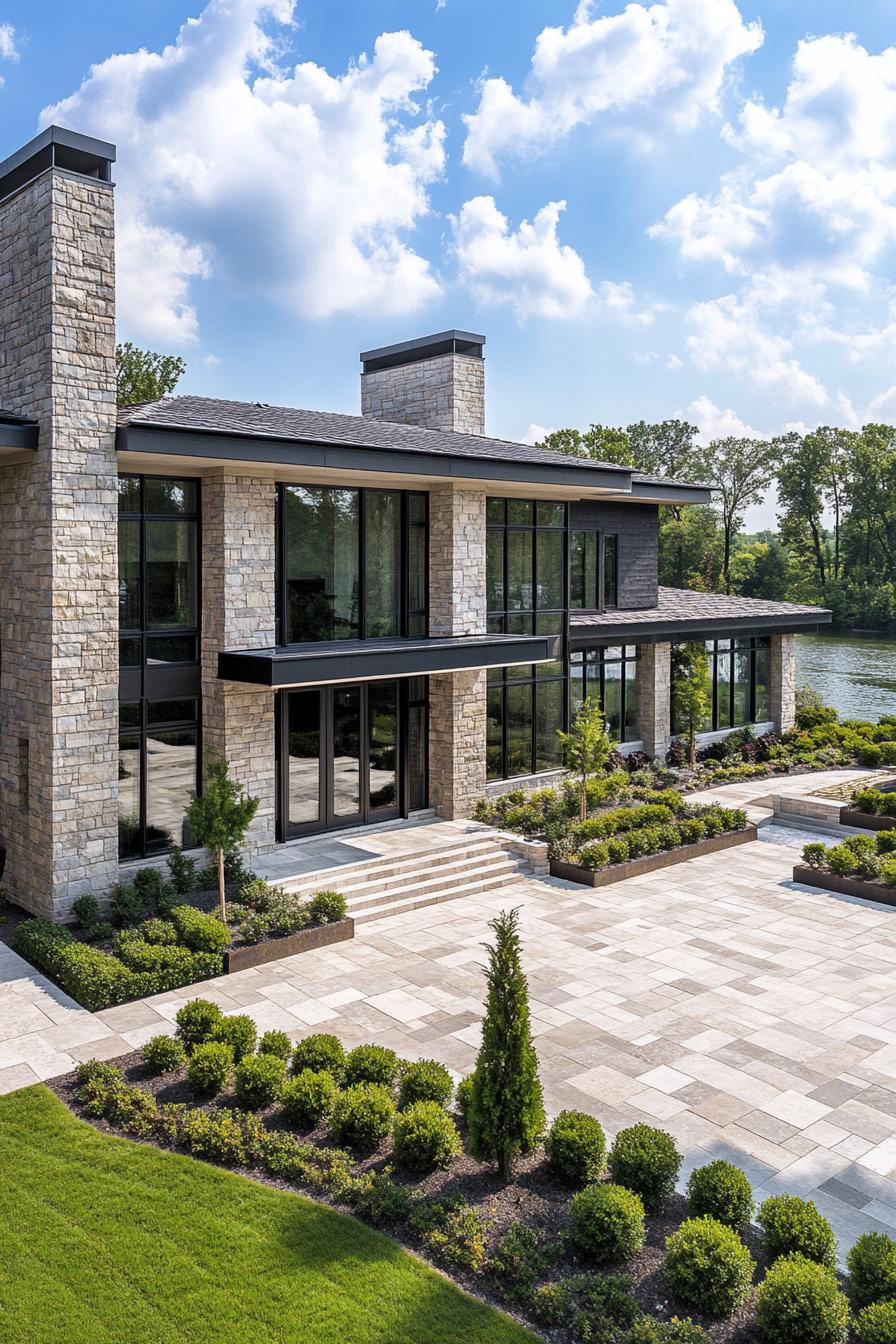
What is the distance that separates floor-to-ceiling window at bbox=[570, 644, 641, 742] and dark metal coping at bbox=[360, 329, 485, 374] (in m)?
7.11

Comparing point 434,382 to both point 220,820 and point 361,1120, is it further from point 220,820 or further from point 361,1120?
point 361,1120

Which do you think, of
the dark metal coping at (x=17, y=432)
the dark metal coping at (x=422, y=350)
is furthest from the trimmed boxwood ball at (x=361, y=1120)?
the dark metal coping at (x=422, y=350)

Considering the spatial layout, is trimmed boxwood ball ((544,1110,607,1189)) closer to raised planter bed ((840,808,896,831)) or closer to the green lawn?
the green lawn

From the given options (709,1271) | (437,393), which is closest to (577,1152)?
(709,1271)

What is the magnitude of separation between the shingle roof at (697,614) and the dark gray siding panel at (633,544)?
39 cm

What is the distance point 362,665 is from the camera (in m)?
14.9

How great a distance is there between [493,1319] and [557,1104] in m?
2.77

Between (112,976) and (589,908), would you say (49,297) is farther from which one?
(589,908)

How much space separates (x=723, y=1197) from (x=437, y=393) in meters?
17.9

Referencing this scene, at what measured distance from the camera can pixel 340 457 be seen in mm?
14711

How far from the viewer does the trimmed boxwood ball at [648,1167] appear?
7.29 meters

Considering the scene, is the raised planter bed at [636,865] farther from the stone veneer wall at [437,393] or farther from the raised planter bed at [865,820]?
the stone veneer wall at [437,393]

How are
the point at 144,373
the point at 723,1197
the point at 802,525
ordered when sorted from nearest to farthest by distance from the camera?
the point at 723,1197 → the point at 144,373 → the point at 802,525

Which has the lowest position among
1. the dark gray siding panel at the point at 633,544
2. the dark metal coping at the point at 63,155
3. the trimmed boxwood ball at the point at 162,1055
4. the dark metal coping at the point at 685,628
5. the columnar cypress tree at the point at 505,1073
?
the trimmed boxwood ball at the point at 162,1055
